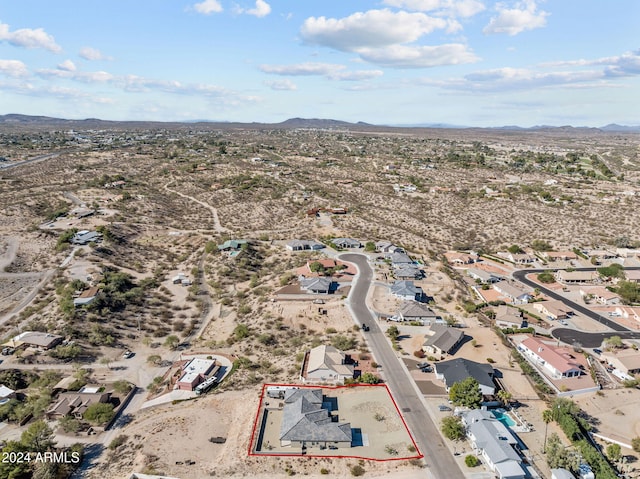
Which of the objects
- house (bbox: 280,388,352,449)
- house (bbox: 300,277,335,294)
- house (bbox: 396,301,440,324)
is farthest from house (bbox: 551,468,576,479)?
house (bbox: 300,277,335,294)

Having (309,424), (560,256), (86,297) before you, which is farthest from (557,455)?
(560,256)

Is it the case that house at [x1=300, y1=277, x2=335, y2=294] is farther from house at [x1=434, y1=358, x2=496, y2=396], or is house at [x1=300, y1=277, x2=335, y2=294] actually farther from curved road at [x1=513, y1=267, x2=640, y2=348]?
curved road at [x1=513, y1=267, x2=640, y2=348]

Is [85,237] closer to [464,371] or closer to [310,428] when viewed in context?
[310,428]

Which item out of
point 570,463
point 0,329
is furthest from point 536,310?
point 0,329

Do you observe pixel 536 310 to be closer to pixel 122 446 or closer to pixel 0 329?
pixel 122 446

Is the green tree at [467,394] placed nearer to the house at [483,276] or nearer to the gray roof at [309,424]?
the gray roof at [309,424]

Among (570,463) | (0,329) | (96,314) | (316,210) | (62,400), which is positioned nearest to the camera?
(570,463)

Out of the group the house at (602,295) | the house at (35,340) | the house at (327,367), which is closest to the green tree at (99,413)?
the house at (35,340)
